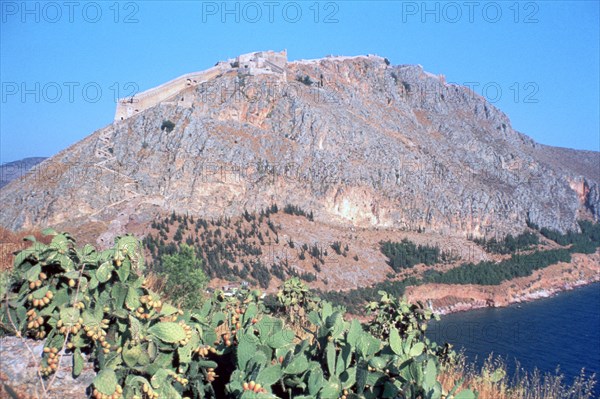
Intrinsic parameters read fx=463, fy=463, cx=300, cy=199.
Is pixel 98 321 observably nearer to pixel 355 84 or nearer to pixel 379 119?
pixel 379 119

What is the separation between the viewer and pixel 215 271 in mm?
40562

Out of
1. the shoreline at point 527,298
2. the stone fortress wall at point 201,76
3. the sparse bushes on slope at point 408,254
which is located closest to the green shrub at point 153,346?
the shoreline at point 527,298

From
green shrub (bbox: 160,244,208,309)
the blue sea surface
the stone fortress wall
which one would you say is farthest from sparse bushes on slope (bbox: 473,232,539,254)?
green shrub (bbox: 160,244,208,309)

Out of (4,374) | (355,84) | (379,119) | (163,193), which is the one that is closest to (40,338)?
(4,374)

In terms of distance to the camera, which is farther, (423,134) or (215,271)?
(423,134)

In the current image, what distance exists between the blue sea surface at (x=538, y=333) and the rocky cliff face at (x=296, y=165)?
1633 cm

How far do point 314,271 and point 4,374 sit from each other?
43.4m

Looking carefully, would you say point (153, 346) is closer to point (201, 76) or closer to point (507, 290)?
point (507, 290)

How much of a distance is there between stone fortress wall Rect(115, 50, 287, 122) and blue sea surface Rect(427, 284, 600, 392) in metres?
39.8

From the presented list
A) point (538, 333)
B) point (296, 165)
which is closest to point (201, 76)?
point (296, 165)

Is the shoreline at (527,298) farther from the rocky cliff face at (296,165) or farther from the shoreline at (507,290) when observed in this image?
the rocky cliff face at (296,165)

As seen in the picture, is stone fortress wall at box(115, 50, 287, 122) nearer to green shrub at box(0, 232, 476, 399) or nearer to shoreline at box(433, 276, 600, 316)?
shoreline at box(433, 276, 600, 316)

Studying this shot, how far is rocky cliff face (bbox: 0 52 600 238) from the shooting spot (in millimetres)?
50406

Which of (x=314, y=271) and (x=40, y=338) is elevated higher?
(x=40, y=338)
